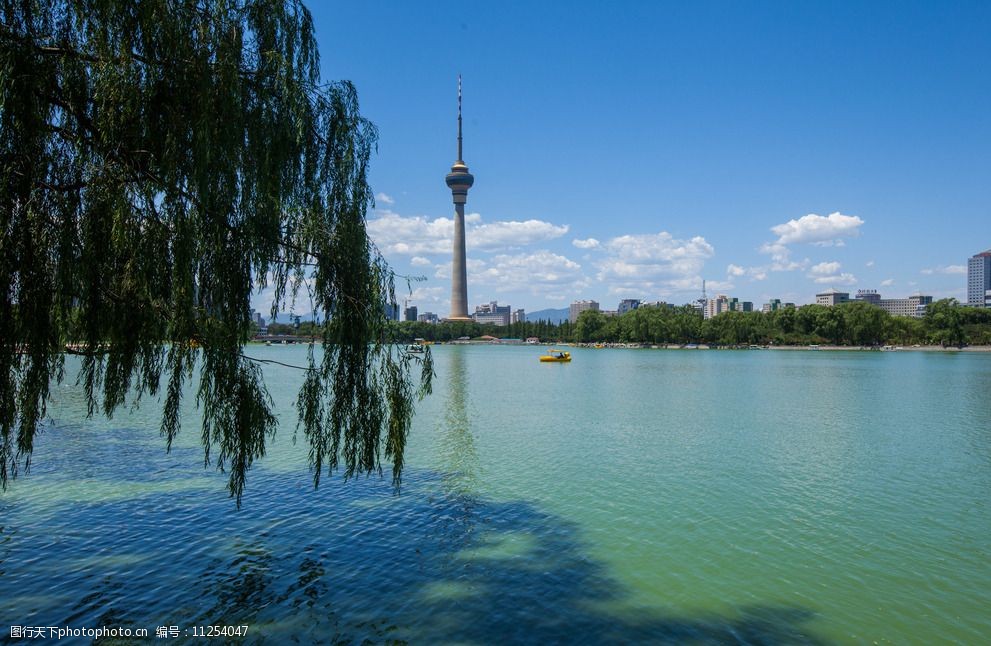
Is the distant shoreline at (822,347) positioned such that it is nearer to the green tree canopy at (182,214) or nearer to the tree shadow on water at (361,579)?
the tree shadow on water at (361,579)

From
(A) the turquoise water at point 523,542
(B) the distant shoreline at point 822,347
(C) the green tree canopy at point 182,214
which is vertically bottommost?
(A) the turquoise water at point 523,542

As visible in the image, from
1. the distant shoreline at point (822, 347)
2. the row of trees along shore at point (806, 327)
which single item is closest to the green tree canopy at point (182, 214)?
the row of trees along shore at point (806, 327)

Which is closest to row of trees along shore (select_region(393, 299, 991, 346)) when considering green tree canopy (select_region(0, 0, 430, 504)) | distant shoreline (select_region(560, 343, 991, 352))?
distant shoreline (select_region(560, 343, 991, 352))

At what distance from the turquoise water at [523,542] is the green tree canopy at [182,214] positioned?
2.63m

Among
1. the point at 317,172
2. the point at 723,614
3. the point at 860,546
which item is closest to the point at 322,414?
the point at 317,172

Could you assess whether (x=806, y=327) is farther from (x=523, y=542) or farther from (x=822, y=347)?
(x=523, y=542)

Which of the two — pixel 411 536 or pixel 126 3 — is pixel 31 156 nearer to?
pixel 126 3

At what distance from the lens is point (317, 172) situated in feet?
28.5

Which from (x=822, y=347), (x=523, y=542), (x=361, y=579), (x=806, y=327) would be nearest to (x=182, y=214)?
(x=361, y=579)

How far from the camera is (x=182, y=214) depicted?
7.09 meters

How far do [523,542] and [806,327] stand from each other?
154535mm

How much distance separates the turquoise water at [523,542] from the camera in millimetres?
9047

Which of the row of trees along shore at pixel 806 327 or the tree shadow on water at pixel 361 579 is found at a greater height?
the row of trees along shore at pixel 806 327

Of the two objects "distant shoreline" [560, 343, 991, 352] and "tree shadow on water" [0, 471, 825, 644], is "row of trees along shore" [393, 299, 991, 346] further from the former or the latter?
"tree shadow on water" [0, 471, 825, 644]
